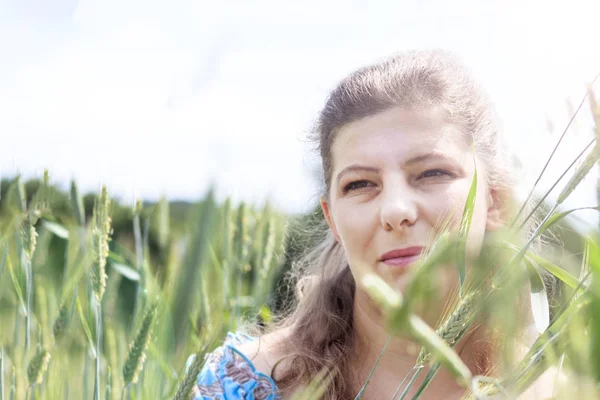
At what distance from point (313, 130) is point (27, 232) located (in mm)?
874

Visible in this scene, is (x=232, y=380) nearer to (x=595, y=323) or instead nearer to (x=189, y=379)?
(x=189, y=379)

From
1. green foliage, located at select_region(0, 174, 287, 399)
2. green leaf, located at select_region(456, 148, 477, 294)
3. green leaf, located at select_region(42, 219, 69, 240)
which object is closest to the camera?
green leaf, located at select_region(456, 148, 477, 294)

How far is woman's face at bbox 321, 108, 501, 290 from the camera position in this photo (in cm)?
96

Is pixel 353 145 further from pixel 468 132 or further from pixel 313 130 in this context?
pixel 313 130

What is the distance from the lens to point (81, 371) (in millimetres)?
968

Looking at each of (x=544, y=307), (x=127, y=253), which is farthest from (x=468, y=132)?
(x=544, y=307)

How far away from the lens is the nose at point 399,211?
3.10ft

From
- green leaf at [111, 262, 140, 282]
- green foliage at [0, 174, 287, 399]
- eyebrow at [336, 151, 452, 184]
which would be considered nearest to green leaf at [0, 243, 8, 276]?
green foliage at [0, 174, 287, 399]

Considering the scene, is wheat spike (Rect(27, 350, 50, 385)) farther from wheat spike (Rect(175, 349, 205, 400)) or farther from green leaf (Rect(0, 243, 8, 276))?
wheat spike (Rect(175, 349, 205, 400))

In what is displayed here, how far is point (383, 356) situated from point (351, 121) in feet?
1.49

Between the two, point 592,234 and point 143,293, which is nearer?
point 592,234

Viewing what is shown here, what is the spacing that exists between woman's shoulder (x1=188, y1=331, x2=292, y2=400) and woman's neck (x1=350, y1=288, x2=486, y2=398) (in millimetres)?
171

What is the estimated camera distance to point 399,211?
94 centimetres

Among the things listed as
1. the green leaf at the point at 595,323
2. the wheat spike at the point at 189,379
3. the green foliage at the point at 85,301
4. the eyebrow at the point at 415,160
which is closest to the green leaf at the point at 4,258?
the green foliage at the point at 85,301
